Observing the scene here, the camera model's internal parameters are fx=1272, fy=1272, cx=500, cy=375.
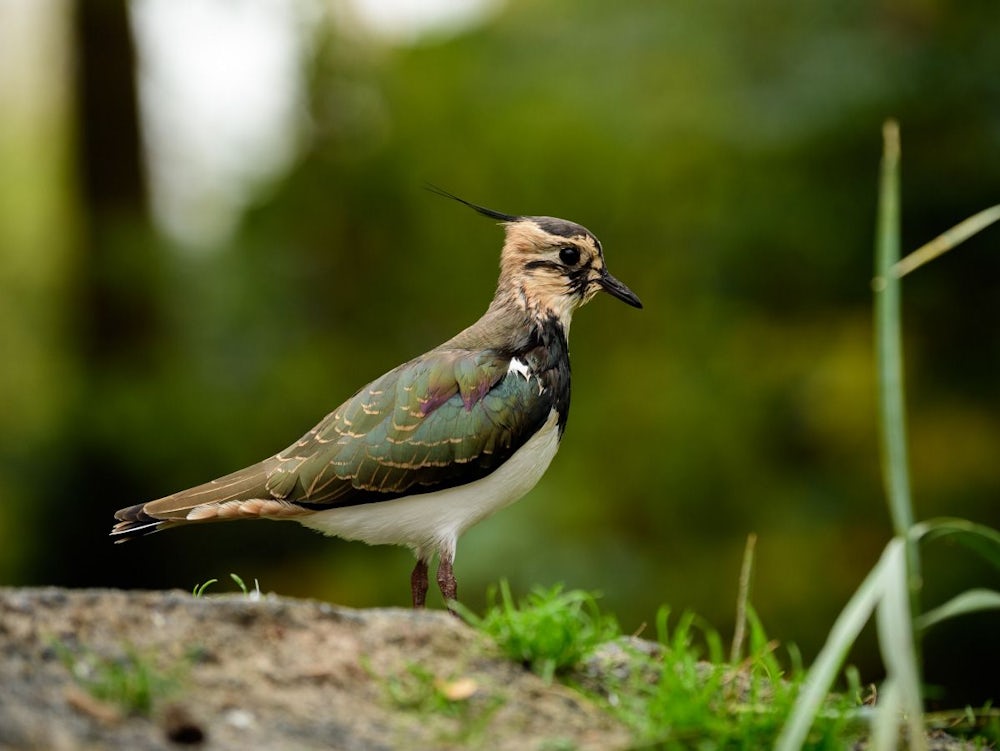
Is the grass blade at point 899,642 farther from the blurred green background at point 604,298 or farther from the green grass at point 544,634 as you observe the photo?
the blurred green background at point 604,298

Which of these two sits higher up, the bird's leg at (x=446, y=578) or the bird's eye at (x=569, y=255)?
the bird's eye at (x=569, y=255)

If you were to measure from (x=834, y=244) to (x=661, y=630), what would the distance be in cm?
537

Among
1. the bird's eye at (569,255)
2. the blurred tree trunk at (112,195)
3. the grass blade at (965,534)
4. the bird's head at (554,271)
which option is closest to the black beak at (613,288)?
the bird's head at (554,271)

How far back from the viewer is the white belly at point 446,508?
203 inches

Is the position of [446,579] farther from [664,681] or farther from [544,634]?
[664,681]

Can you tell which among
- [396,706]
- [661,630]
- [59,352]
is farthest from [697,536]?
[59,352]

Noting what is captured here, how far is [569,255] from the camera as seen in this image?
5.62m

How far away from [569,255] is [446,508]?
4.18ft

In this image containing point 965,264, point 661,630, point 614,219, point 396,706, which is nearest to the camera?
point 396,706

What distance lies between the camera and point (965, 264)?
8758 mm

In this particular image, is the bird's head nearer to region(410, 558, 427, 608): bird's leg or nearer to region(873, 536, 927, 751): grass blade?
region(410, 558, 427, 608): bird's leg

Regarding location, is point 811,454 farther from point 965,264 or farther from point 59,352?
point 59,352

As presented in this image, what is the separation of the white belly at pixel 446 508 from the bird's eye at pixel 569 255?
2.51ft

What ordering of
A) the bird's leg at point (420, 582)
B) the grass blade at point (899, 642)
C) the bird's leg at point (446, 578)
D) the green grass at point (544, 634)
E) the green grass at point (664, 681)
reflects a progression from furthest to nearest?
the bird's leg at point (420, 582)
the bird's leg at point (446, 578)
the green grass at point (544, 634)
the green grass at point (664, 681)
the grass blade at point (899, 642)
